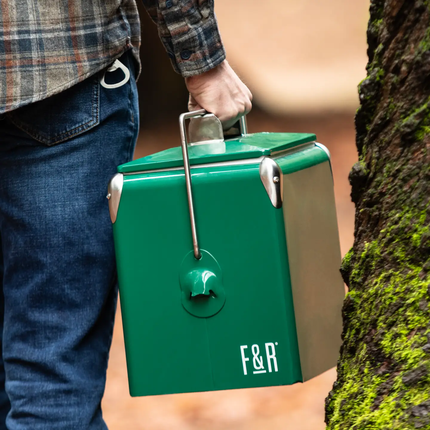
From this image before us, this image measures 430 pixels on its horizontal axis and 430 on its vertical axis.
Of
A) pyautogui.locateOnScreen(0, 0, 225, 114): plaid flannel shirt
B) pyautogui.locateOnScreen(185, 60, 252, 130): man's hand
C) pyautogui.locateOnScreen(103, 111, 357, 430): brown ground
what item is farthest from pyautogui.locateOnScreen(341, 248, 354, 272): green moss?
pyautogui.locateOnScreen(103, 111, 357, 430): brown ground

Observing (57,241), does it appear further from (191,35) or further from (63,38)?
(191,35)

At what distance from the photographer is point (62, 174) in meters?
1.31

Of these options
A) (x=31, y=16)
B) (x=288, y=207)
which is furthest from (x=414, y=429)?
(x=31, y=16)

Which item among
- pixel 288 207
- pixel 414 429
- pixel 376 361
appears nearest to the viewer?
pixel 414 429

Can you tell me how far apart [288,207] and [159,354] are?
1.20ft

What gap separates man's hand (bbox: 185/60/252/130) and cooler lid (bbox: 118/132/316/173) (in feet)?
0.20

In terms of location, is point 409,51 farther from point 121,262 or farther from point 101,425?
point 101,425

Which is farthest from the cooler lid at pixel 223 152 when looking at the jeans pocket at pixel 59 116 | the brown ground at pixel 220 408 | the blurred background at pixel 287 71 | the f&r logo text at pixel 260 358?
the blurred background at pixel 287 71

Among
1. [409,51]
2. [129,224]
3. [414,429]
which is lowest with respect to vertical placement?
[414,429]

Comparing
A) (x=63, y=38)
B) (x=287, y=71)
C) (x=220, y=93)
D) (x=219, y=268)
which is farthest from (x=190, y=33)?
(x=287, y=71)

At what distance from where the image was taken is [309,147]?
140cm

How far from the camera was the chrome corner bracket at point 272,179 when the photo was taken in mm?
1190

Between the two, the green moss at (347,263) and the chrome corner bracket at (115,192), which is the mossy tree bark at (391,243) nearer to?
the green moss at (347,263)

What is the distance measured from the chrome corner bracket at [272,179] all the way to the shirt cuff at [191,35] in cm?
30
